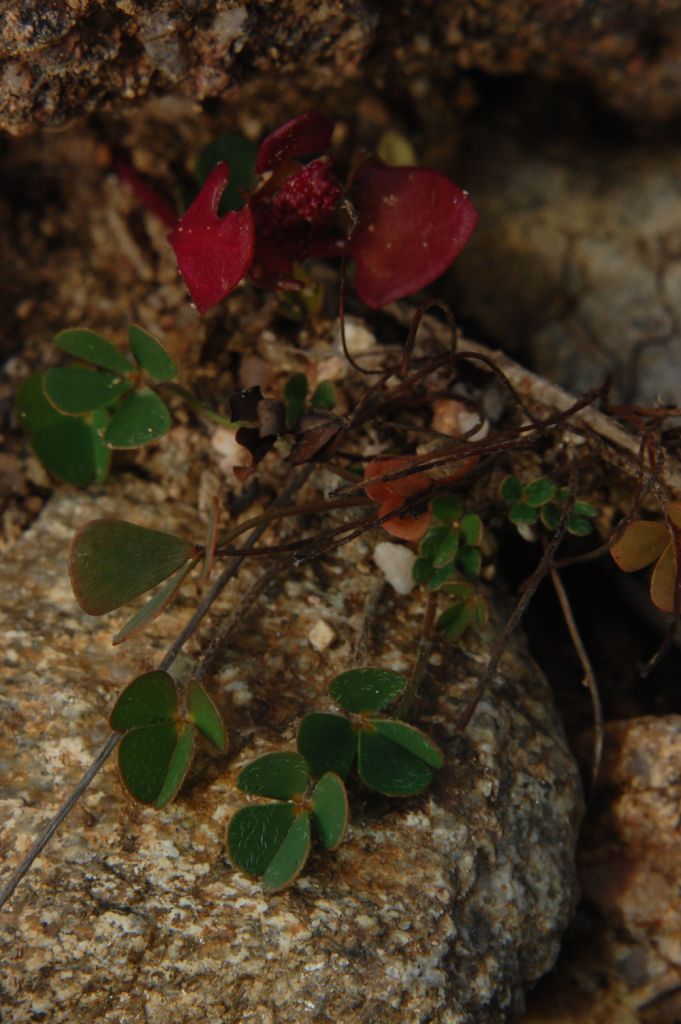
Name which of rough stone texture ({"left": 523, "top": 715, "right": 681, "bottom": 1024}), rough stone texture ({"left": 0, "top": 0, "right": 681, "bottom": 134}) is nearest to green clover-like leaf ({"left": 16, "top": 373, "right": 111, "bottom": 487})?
rough stone texture ({"left": 0, "top": 0, "right": 681, "bottom": 134})

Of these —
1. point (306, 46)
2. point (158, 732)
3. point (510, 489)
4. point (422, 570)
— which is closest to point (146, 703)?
point (158, 732)

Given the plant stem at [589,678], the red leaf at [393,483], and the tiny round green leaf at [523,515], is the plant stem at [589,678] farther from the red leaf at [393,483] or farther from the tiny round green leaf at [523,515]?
the red leaf at [393,483]

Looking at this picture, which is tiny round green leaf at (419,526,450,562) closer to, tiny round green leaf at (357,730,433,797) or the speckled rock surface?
the speckled rock surface

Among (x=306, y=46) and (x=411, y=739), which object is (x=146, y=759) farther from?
(x=306, y=46)

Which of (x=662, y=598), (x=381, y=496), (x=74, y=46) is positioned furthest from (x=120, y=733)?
(x=74, y=46)

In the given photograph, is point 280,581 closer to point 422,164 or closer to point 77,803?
point 77,803

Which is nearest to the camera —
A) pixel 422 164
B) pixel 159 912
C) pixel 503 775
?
pixel 159 912
